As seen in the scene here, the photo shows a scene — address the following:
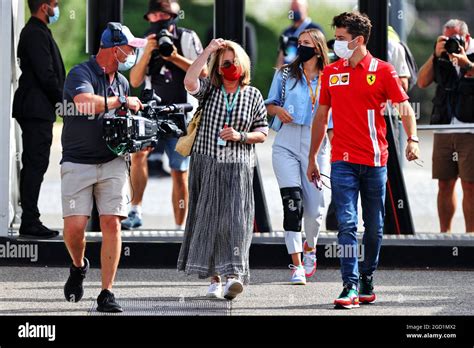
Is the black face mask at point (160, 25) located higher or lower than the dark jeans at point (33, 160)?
higher

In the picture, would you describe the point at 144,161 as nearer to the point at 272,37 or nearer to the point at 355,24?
the point at 272,37

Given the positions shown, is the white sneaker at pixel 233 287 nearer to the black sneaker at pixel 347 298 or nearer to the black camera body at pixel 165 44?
the black sneaker at pixel 347 298

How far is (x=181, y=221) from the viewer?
12.5 m

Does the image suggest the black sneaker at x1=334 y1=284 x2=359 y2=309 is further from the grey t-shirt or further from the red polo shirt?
the grey t-shirt

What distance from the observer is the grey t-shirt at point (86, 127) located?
9617 mm

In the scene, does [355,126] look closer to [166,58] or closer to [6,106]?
[166,58]

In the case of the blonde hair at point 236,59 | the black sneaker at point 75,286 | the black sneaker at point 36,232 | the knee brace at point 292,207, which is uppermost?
the blonde hair at point 236,59

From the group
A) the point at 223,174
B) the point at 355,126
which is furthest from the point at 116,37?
the point at 355,126

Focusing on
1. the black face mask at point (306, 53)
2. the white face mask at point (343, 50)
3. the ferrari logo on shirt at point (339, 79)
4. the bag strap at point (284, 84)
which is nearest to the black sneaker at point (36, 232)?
the bag strap at point (284, 84)

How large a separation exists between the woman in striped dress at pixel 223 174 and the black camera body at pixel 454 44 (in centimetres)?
228

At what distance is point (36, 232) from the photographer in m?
11.9

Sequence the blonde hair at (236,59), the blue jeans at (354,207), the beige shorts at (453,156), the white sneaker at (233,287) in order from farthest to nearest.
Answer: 1. the beige shorts at (453,156)
2. the blonde hair at (236,59)
3. the white sneaker at (233,287)
4. the blue jeans at (354,207)

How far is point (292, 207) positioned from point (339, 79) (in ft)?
4.44
